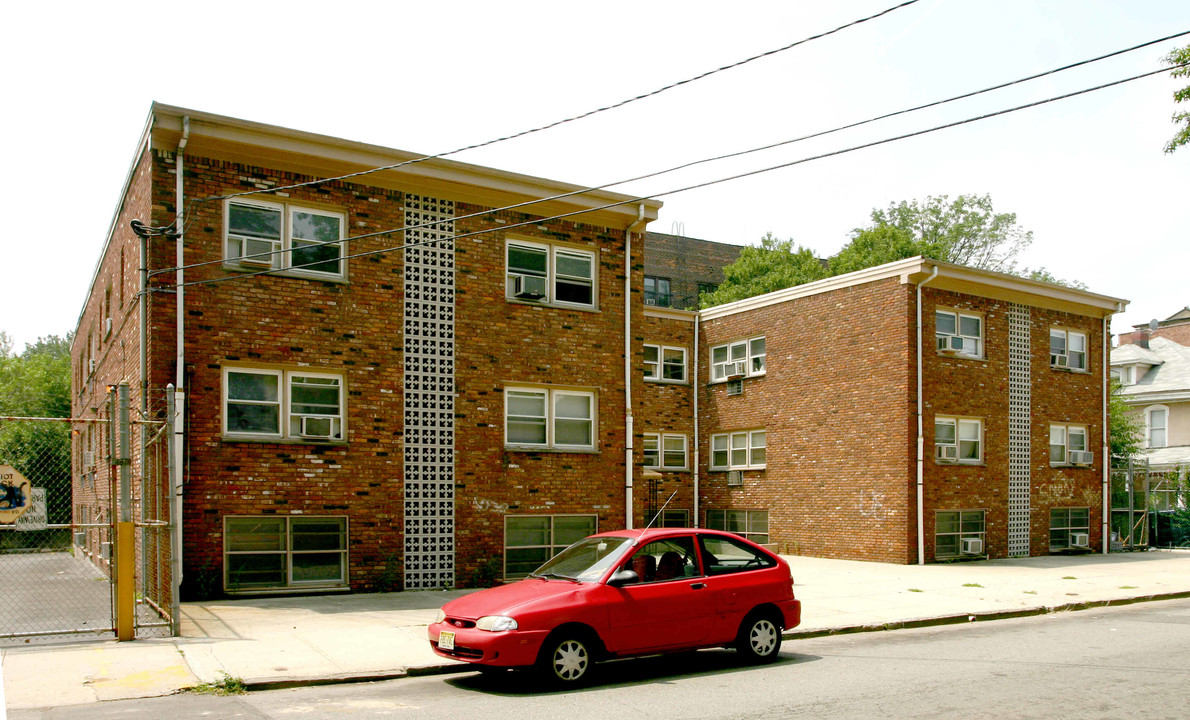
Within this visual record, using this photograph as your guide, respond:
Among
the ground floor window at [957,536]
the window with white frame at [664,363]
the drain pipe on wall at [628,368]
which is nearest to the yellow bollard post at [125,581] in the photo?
the drain pipe on wall at [628,368]

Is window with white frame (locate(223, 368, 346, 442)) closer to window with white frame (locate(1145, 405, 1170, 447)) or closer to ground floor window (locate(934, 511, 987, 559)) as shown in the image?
ground floor window (locate(934, 511, 987, 559))

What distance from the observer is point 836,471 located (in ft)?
80.3

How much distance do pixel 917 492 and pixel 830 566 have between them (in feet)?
9.27

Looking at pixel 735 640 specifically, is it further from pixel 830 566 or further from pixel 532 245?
pixel 830 566

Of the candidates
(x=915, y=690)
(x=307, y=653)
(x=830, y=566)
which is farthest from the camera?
(x=830, y=566)

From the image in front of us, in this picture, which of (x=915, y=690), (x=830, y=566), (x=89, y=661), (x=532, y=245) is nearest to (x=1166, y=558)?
(x=830, y=566)

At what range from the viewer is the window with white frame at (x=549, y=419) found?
18000mm

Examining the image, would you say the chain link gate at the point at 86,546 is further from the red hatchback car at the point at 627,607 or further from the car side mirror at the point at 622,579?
the car side mirror at the point at 622,579

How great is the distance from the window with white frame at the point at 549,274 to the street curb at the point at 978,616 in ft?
27.3

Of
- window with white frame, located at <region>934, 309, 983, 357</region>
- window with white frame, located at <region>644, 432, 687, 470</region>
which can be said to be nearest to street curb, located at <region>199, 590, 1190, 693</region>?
window with white frame, located at <region>934, 309, 983, 357</region>

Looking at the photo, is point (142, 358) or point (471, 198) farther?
point (471, 198)

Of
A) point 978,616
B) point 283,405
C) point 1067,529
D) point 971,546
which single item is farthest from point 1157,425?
point 283,405

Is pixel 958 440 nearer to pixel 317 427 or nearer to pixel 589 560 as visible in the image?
pixel 317 427

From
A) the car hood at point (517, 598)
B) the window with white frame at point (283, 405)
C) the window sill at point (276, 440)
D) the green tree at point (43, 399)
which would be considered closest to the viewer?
the car hood at point (517, 598)
